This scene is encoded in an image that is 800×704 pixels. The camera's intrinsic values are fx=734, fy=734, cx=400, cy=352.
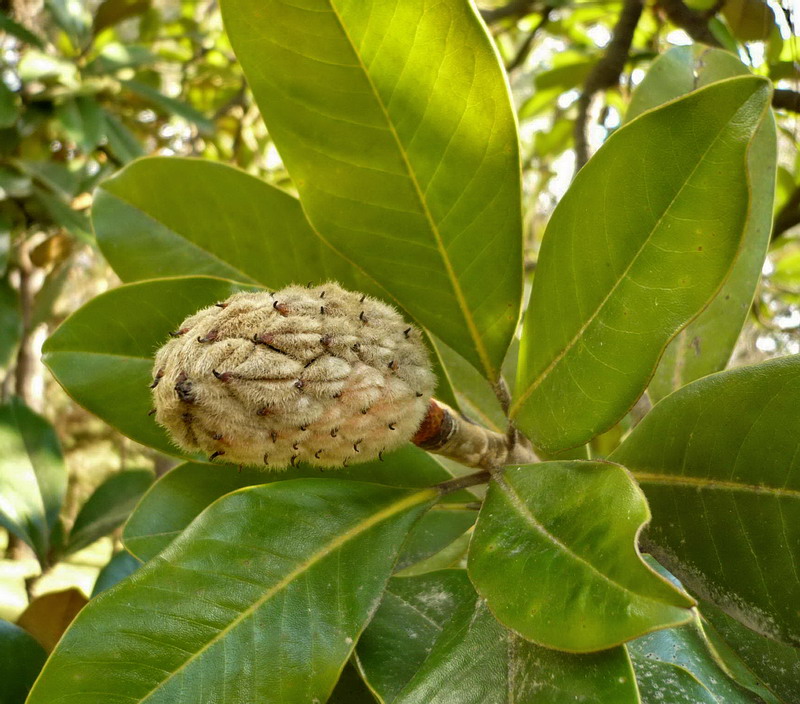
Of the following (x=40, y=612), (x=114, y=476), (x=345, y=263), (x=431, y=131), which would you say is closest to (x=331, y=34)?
(x=431, y=131)

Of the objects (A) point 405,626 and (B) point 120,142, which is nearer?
(A) point 405,626

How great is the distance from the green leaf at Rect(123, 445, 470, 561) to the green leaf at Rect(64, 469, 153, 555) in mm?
798

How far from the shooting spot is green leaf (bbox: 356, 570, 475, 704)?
2.52ft

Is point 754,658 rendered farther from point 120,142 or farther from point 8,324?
point 120,142

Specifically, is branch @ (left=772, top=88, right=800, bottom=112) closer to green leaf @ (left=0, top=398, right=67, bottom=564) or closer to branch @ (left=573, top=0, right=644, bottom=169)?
branch @ (left=573, top=0, right=644, bottom=169)

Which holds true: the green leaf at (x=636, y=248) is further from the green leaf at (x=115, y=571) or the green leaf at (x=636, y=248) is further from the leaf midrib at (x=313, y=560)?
the green leaf at (x=115, y=571)

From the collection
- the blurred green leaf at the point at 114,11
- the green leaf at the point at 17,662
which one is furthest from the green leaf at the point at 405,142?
the blurred green leaf at the point at 114,11

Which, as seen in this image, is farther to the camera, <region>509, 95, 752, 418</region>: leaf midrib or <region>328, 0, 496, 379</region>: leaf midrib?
<region>328, 0, 496, 379</region>: leaf midrib

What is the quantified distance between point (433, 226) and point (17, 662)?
0.87 meters

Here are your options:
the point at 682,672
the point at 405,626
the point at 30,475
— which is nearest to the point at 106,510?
the point at 30,475

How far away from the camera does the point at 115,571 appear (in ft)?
4.53

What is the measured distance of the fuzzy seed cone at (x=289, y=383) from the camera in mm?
636

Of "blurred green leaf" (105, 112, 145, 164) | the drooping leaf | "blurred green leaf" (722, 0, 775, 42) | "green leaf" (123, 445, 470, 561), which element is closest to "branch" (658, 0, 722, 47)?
"blurred green leaf" (722, 0, 775, 42)

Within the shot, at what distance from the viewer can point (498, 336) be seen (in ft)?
2.79
